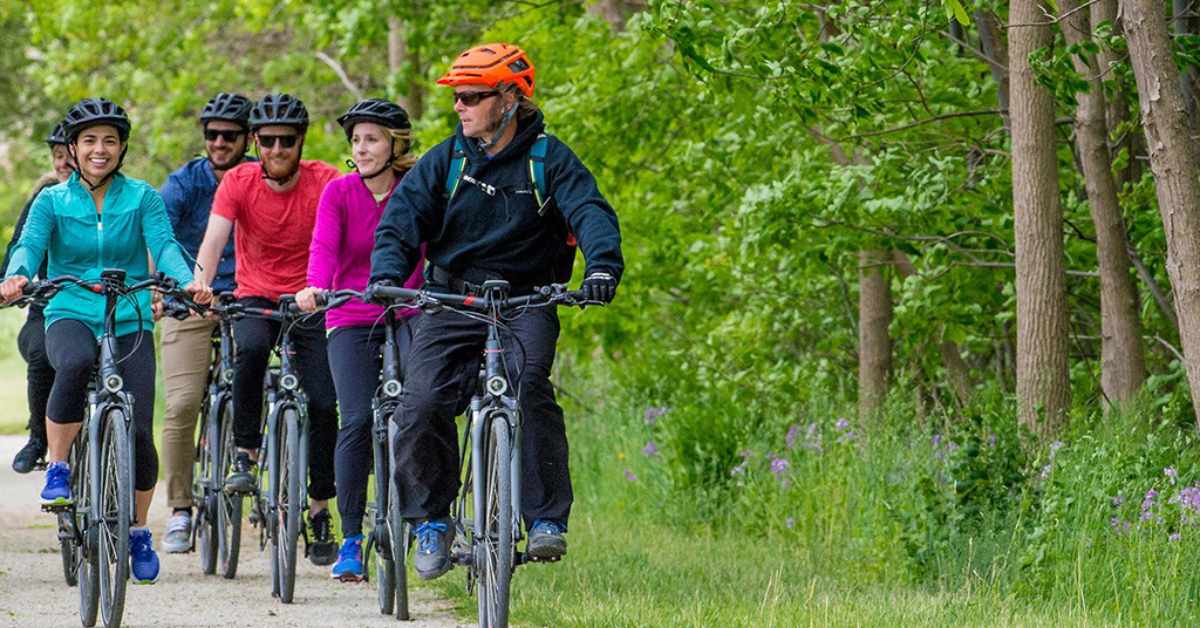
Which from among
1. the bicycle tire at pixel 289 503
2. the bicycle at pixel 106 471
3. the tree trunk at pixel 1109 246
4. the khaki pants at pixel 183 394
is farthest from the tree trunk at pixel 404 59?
the bicycle at pixel 106 471

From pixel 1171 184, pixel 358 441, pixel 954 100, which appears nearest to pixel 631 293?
pixel 954 100

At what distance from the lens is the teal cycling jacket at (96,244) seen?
8.01m

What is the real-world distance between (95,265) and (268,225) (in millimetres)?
1215

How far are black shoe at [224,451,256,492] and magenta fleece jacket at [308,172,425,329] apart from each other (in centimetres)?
103

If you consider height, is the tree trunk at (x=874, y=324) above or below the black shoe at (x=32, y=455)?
above

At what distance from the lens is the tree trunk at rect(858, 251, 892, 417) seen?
41.8ft

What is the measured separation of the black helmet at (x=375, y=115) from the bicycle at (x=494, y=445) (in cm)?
177

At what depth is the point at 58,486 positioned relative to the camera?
8062 millimetres

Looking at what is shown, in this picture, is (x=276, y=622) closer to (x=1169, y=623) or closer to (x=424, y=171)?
(x=424, y=171)

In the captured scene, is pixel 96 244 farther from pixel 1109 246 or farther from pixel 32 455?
pixel 1109 246

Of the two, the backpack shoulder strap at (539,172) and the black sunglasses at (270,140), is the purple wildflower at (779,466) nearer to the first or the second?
the black sunglasses at (270,140)

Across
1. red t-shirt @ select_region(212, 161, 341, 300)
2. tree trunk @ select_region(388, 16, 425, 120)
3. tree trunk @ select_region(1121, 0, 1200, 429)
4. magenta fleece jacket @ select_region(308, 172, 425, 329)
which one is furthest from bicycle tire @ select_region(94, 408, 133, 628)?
tree trunk @ select_region(388, 16, 425, 120)

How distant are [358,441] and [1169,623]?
3.50 m

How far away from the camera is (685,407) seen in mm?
12461
